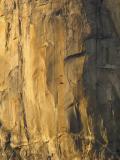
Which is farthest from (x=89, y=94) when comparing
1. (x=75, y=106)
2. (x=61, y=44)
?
(x=61, y=44)

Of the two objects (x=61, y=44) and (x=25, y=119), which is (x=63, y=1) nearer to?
(x=61, y=44)

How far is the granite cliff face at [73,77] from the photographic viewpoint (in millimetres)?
16484

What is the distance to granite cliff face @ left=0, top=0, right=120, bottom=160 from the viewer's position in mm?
16484

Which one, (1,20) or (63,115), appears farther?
(1,20)

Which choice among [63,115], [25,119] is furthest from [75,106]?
[25,119]

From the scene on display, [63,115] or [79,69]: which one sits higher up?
[79,69]

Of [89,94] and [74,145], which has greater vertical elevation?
[89,94]

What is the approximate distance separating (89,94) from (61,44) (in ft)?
5.00

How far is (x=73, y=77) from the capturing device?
1650cm

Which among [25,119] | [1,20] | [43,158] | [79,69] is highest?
[1,20]

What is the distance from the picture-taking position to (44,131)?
16906 millimetres

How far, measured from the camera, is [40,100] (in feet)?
55.3

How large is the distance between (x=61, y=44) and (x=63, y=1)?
1153 millimetres

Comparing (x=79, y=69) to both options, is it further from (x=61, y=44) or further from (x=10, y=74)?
(x=10, y=74)
